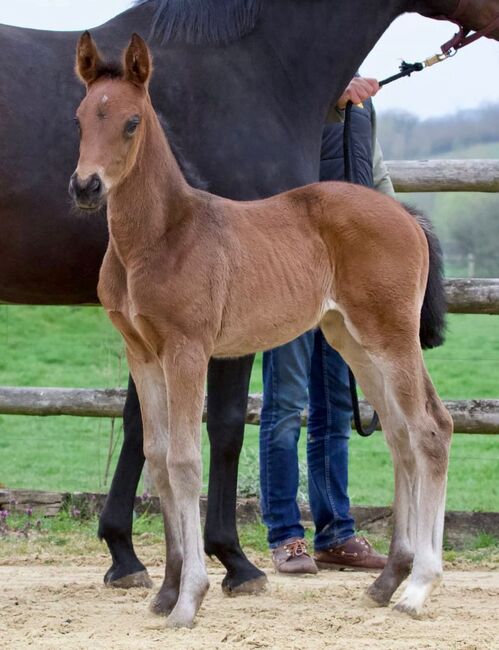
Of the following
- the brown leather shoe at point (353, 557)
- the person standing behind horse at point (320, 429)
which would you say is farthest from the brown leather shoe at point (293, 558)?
the brown leather shoe at point (353, 557)

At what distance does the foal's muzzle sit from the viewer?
3.09 metres

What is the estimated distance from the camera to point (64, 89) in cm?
406

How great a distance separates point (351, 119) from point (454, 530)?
2166mm

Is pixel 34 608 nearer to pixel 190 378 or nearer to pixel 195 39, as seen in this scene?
pixel 190 378

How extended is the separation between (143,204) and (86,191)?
1.28 ft

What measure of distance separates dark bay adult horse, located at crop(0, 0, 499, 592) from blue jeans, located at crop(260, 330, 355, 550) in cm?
65

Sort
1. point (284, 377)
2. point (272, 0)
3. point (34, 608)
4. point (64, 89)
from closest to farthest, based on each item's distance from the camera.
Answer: point (34, 608)
point (64, 89)
point (272, 0)
point (284, 377)

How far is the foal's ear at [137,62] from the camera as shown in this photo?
334 centimetres

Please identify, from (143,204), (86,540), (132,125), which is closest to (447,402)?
(86,540)

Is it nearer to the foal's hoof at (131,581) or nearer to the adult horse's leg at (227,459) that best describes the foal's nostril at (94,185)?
the adult horse's leg at (227,459)

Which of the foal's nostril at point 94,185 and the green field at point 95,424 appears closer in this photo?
the foal's nostril at point 94,185

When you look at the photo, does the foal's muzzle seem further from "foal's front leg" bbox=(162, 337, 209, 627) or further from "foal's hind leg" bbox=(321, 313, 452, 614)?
"foal's hind leg" bbox=(321, 313, 452, 614)

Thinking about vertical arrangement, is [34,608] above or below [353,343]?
below

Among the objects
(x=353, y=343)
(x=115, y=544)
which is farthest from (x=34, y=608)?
(x=353, y=343)
